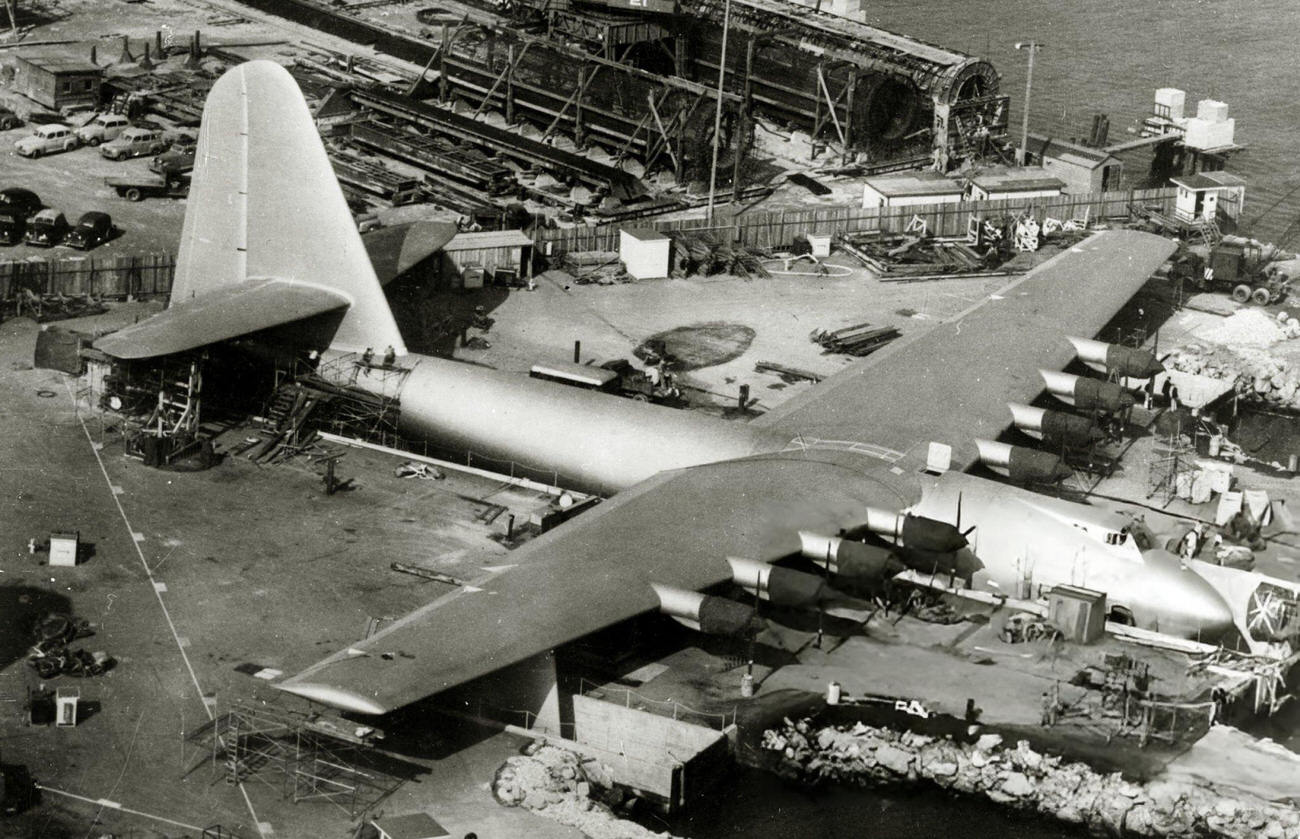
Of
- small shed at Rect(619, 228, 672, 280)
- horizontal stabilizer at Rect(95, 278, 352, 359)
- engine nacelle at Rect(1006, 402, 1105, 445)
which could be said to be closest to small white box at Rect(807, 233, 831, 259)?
small shed at Rect(619, 228, 672, 280)

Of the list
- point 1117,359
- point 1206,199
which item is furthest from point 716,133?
point 1117,359

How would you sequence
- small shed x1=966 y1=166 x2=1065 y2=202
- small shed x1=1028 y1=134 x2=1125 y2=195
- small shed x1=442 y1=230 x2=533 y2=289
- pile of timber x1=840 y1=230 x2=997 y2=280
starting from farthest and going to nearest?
small shed x1=1028 y1=134 x2=1125 y2=195 < small shed x1=966 y1=166 x2=1065 y2=202 < pile of timber x1=840 y1=230 x2=997 y2=280 < small shed x1=442 y1=230 x2=533 y2=289

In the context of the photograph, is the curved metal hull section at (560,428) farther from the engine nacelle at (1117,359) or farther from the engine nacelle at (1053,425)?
the engine nacelle at (1117,359)

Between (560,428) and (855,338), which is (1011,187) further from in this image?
(560,428)

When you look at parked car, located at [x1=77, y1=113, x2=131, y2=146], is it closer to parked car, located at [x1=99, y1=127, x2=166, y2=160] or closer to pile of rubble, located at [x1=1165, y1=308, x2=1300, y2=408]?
parked car, located at [x1=99, y1=127, x2=166, y2=160]

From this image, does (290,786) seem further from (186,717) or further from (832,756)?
(832,756)
